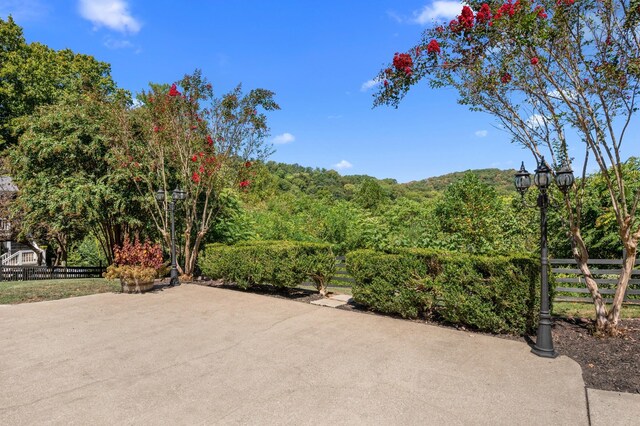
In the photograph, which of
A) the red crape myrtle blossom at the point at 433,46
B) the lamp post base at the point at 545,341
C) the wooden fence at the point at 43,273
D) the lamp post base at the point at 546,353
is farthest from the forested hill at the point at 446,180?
the lamp post base at the point at 546,353

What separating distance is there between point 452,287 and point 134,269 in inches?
262

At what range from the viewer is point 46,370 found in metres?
3.71

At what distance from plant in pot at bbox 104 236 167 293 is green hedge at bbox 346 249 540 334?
4.83 metres

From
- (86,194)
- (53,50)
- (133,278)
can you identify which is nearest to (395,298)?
(133,278)

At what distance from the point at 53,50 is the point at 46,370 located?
23688 mm

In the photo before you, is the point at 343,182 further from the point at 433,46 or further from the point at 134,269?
the point at 433,46

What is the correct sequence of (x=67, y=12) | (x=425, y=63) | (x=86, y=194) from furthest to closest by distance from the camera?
(x=86, y=194) < (x=67, y=12) < (x=425, y=63)

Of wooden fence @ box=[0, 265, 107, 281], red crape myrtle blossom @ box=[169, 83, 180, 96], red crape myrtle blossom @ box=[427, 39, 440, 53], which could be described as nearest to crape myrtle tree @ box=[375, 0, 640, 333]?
red crape myrtle blossom @ box=[427, 39, 440, 53]

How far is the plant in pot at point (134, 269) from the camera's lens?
7.84m

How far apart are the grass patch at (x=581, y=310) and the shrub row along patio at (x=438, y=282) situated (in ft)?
6.75

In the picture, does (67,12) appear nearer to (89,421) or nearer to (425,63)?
(425,63)

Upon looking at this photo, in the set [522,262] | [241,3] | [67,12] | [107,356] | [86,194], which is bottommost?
[107,356]

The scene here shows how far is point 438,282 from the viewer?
18.0ft

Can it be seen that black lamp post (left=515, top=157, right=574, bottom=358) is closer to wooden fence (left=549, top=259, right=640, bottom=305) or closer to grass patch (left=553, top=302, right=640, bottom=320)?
grass patch (left=553, top=302, right=640, bottom=320)
